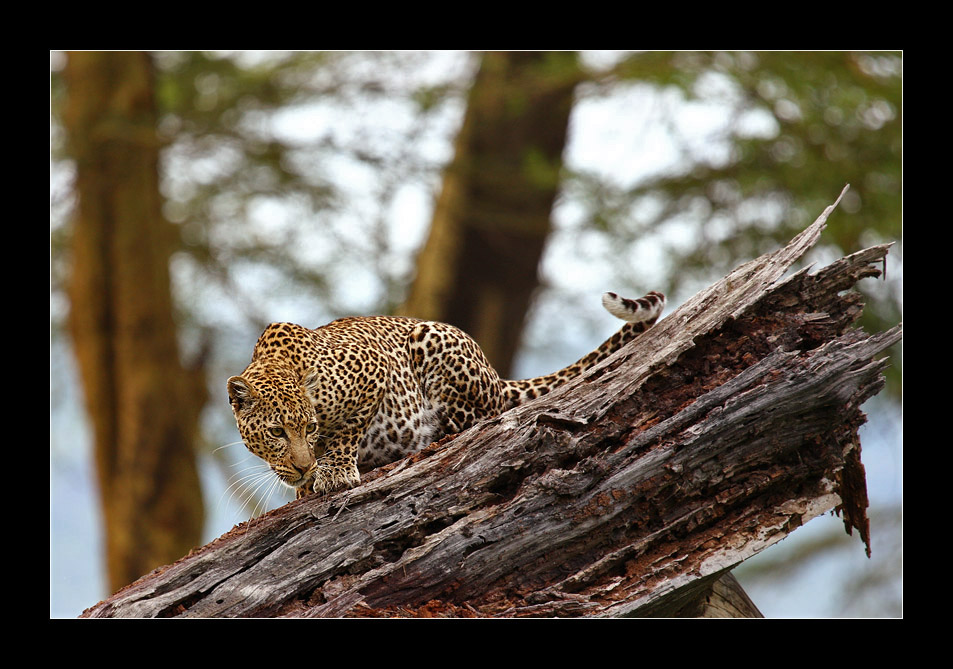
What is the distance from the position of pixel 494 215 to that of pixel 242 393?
8.00 meters

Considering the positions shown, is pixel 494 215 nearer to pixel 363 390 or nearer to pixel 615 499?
pixel 363 390

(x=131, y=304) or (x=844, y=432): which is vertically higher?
(x=131, y=304)

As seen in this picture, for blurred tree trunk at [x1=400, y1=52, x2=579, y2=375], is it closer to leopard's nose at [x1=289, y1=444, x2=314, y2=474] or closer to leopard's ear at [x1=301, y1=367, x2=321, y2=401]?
leopard's ear at [x1=301, y1=367, x2=321, y2=401]

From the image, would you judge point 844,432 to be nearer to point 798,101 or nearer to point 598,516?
point 598,516

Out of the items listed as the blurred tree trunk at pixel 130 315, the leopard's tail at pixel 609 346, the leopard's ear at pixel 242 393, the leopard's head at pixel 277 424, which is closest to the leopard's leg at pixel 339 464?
the leopard's head at pixel 277 424

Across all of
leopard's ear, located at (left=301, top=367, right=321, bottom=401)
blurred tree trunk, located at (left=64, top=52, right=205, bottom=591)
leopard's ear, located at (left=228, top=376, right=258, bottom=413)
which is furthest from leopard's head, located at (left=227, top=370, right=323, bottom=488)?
blurred tree trunk, located at (left=64, top=52, right=205, bottom=591)

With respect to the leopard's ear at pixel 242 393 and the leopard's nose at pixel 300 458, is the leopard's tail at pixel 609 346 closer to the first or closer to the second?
the leopard's nose at pixel 300 458

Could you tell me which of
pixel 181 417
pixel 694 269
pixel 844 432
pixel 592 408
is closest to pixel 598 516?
pixel 592 408

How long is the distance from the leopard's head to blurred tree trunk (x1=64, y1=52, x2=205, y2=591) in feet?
23.1

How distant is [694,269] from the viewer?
11.5 meters

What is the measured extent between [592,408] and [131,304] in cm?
830

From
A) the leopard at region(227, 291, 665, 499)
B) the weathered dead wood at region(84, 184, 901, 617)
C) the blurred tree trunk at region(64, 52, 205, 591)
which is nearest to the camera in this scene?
the weathered dead wood at region(84, 184, 901, 617)

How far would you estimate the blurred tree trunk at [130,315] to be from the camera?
11898mm

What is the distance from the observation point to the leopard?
5.34 metres
